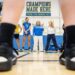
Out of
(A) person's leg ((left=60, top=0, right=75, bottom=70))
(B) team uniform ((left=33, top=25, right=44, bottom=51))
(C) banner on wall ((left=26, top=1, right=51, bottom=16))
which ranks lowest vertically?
(B) team uniform ((left=33, top=25, right=44, bottom=51))

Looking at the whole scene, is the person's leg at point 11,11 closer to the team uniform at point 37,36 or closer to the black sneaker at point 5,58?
the black sneaker at point 5,58

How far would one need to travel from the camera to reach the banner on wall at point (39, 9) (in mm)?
9054

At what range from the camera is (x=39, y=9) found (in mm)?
9133

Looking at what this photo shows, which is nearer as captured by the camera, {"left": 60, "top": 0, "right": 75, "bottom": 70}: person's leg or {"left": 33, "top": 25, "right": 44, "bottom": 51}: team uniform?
{"left": 60, "top": 0, "right": 75, "bottom": 70}: person's leg

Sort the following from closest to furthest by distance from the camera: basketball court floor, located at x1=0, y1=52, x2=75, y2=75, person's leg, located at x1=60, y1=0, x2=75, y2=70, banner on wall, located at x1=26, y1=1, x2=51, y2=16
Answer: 1. basketball court floor, located at x1=0, y1=52, x2=75, y2=75
2. person's leg, located at x1=60, y1=0, x2=75, y2=70
3. banner on wall, located at x1=26, y1=1, x2=51, y2=16

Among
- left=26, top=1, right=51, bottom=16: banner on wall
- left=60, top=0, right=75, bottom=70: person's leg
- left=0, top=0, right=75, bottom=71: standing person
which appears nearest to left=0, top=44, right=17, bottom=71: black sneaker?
left=0, top=0, right=75, bottom=71: standing person

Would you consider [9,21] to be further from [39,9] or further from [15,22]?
[39,9]

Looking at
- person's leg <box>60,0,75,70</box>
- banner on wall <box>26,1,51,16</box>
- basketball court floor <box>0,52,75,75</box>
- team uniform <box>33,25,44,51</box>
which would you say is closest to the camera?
basketball court floor <box>0,52,75,75</box>

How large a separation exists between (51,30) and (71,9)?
6.18 meters

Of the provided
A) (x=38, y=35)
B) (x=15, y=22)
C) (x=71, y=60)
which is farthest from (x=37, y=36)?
(x=71, y=60)

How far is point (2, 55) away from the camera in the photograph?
0.82 metres

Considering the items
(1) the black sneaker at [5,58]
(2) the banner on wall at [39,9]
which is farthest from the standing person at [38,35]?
(1) the black sneaker at [5,58]

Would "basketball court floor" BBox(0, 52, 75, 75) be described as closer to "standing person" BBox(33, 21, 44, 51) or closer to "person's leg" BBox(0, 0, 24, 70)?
"person's leg" BBox(0, 0, 24, 70)

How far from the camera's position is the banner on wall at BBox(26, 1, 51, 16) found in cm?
905
